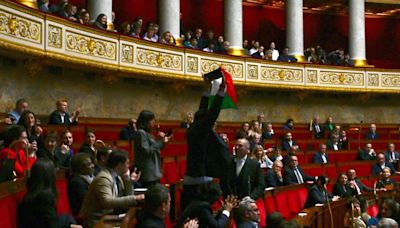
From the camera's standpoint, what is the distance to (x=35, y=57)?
849 centimetres

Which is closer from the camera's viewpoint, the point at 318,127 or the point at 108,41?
the point at 108,41

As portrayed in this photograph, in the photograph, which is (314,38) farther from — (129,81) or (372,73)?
(129,81)

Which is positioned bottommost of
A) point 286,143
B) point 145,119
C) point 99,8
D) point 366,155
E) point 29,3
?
point 366,155

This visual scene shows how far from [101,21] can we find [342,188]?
15.3 ft

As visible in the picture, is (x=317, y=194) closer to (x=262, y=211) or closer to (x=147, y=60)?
(x=262, y=211)

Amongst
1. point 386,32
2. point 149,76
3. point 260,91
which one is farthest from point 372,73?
point 149,76

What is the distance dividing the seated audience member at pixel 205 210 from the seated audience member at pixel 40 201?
2.42 ft

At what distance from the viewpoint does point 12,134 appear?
4547 mm

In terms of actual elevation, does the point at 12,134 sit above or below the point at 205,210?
above

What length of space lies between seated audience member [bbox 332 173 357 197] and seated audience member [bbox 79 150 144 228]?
4.18 meters

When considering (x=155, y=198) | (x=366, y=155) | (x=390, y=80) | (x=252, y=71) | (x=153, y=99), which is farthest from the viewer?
(x=390, y=80)

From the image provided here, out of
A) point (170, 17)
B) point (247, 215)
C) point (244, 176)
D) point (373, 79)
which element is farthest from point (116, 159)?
Answer: point (373, 79)

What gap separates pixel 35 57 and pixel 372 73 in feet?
28.3

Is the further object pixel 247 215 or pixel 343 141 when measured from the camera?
pixel 343 141
